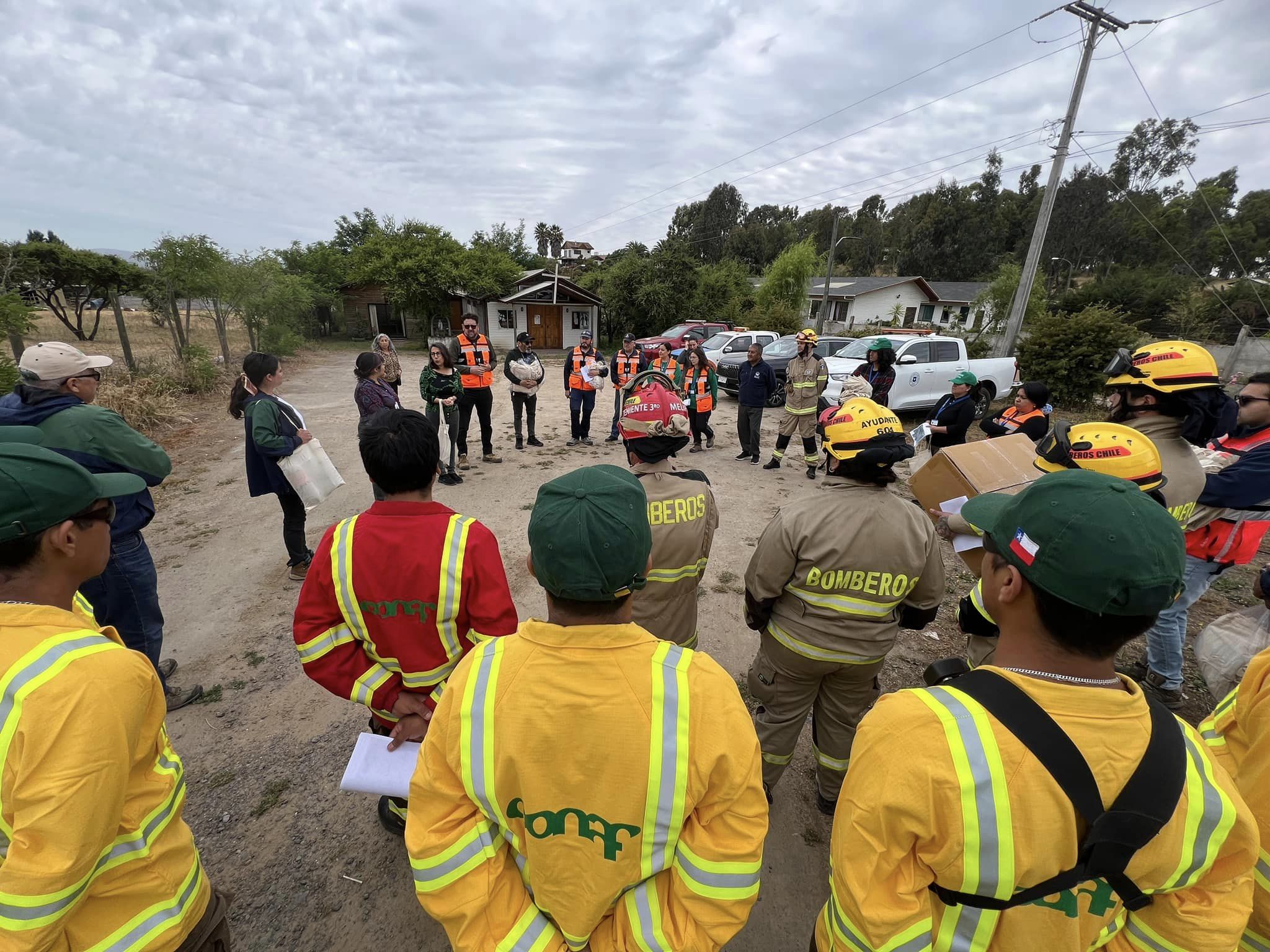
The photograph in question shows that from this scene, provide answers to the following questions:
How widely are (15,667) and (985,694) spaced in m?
2.01

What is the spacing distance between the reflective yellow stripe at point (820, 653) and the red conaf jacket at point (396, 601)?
4.06 feet

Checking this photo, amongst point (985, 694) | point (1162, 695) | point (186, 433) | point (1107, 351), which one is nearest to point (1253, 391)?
point (1162, 695)

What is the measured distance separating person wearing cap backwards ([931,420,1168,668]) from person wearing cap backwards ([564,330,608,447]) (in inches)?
266

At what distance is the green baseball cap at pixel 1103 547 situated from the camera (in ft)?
3.29

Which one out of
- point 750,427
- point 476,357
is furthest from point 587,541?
point 750,427

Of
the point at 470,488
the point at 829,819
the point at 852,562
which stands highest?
the point at 852,562

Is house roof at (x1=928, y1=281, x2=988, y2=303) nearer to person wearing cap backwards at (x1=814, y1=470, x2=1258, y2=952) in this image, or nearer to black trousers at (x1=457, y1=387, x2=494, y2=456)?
black trousers at (x1=457, y1=387, x2=494, y2=456)

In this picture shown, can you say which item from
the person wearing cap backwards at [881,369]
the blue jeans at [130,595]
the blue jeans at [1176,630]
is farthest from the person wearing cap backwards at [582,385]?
the blue jeans at [1176,630]

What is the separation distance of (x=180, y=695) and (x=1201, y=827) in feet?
15.3

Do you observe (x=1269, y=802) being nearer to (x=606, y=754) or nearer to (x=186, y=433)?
(x=606, y=754)

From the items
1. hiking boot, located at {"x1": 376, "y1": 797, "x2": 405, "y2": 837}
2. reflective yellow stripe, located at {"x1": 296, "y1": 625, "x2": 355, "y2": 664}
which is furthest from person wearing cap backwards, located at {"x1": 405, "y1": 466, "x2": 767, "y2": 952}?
hiking boot, located at {"x1": 376, "y1": 797, "x2": 405, "y2": 837}

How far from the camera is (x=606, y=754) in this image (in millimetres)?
1121

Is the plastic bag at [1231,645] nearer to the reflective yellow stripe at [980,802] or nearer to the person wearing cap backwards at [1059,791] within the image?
the person wearing cap backwards at [1059,791]

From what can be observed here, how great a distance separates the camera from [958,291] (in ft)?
138
